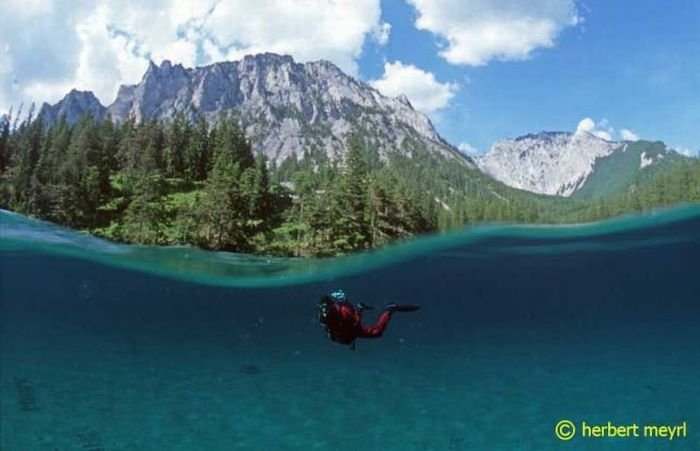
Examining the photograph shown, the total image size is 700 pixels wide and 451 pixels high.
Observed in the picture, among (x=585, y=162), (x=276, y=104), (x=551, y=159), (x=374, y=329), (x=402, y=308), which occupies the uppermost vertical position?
(x=276, y=104)

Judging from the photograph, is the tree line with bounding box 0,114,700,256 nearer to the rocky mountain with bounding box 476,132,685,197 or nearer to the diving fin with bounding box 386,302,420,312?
the rocky mountain with bounding box 476,132,685,197

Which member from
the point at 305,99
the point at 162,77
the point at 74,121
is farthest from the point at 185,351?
the point at 305,99

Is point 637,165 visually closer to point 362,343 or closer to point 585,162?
point 362,343

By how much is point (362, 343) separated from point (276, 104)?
26814 millimetres

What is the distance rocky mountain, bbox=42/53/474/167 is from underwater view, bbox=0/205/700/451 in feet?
13.5

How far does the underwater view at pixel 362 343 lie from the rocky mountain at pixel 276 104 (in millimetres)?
4103

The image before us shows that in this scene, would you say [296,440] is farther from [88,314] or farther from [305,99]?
[305,99]

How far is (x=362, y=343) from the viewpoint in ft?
66.4

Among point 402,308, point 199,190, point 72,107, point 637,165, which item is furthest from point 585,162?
point 402,308

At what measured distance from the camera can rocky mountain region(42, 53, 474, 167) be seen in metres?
16.5

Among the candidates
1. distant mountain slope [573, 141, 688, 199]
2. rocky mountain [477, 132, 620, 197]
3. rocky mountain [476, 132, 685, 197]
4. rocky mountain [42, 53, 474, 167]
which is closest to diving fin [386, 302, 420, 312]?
rocky mountain [42, 53, 474, 167]

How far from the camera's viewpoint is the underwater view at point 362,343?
14367 mm

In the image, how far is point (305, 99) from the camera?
70.2 m

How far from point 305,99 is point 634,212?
57089 mm
